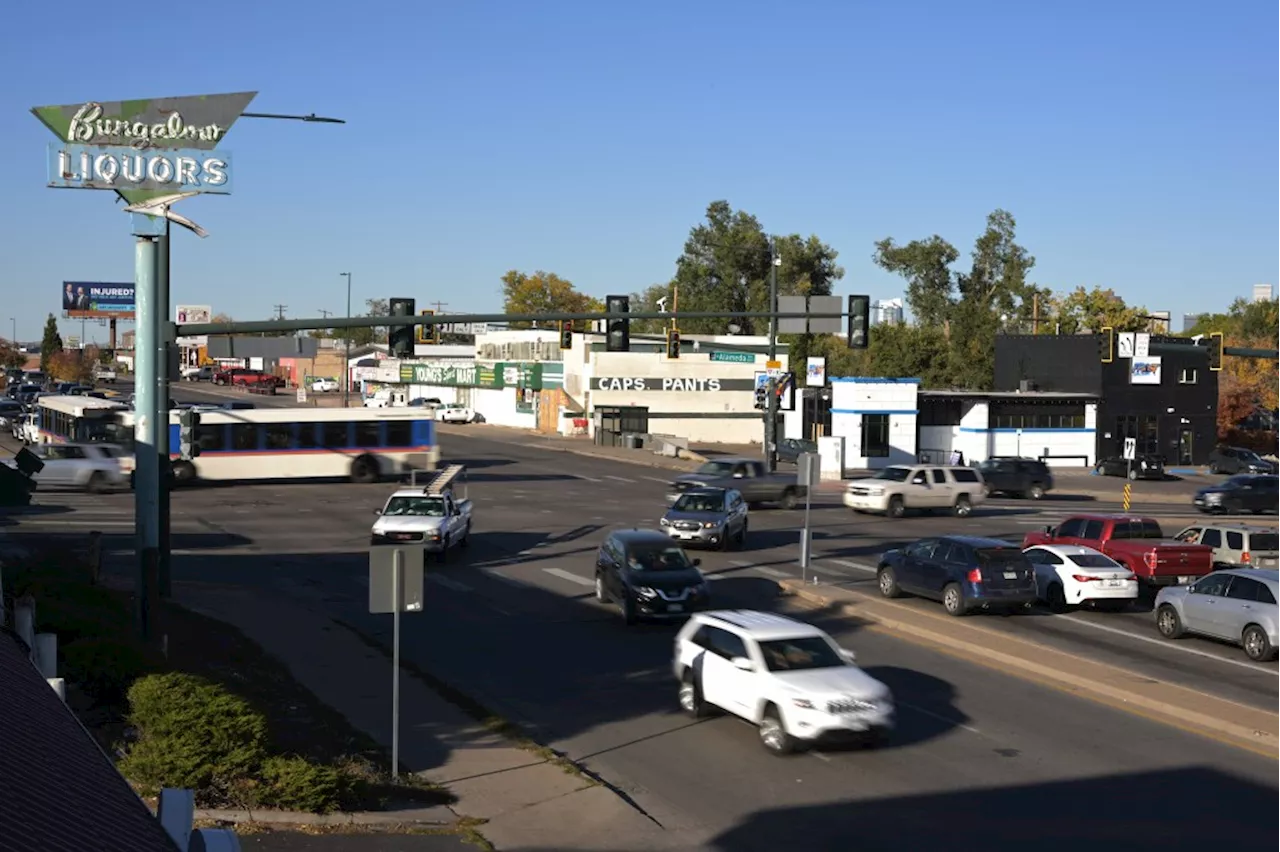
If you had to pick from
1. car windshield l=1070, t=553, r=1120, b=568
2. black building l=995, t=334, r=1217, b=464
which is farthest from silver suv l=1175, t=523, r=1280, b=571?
black building l=995, t=334, r=1217, b=464

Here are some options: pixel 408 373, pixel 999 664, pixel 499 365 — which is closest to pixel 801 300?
pixel 999 664

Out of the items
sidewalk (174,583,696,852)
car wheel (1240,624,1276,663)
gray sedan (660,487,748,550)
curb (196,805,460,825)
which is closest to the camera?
curb (196,805,460,825)

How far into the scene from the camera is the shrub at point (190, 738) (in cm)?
1255

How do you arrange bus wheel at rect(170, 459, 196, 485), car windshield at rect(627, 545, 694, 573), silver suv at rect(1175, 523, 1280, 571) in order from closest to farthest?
car windshield at rect(627, 545, 694, 573) < silver suv at rect(1175, 523, 1280, 571) < bus wheel at rect(170, 459, 196, 485)

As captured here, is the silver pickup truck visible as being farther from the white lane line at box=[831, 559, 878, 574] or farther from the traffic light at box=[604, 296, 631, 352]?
the white lane line at box=[831, 559, 878, 574]

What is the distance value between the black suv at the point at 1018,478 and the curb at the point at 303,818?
4555 cm

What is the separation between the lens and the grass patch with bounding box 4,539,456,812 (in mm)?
12617

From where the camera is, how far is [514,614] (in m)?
25.4

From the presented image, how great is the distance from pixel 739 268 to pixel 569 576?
322ft

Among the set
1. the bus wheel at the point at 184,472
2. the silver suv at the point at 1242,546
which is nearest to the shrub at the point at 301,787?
the silver suv at the point at 1242,546

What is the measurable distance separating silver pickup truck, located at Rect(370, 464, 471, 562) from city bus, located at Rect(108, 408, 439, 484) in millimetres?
18591

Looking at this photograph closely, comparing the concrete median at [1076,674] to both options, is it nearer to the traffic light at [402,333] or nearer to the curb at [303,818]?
the traffic light at [402,333]

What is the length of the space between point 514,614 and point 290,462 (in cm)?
2795

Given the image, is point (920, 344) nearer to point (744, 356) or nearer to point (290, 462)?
point (744, 356)
